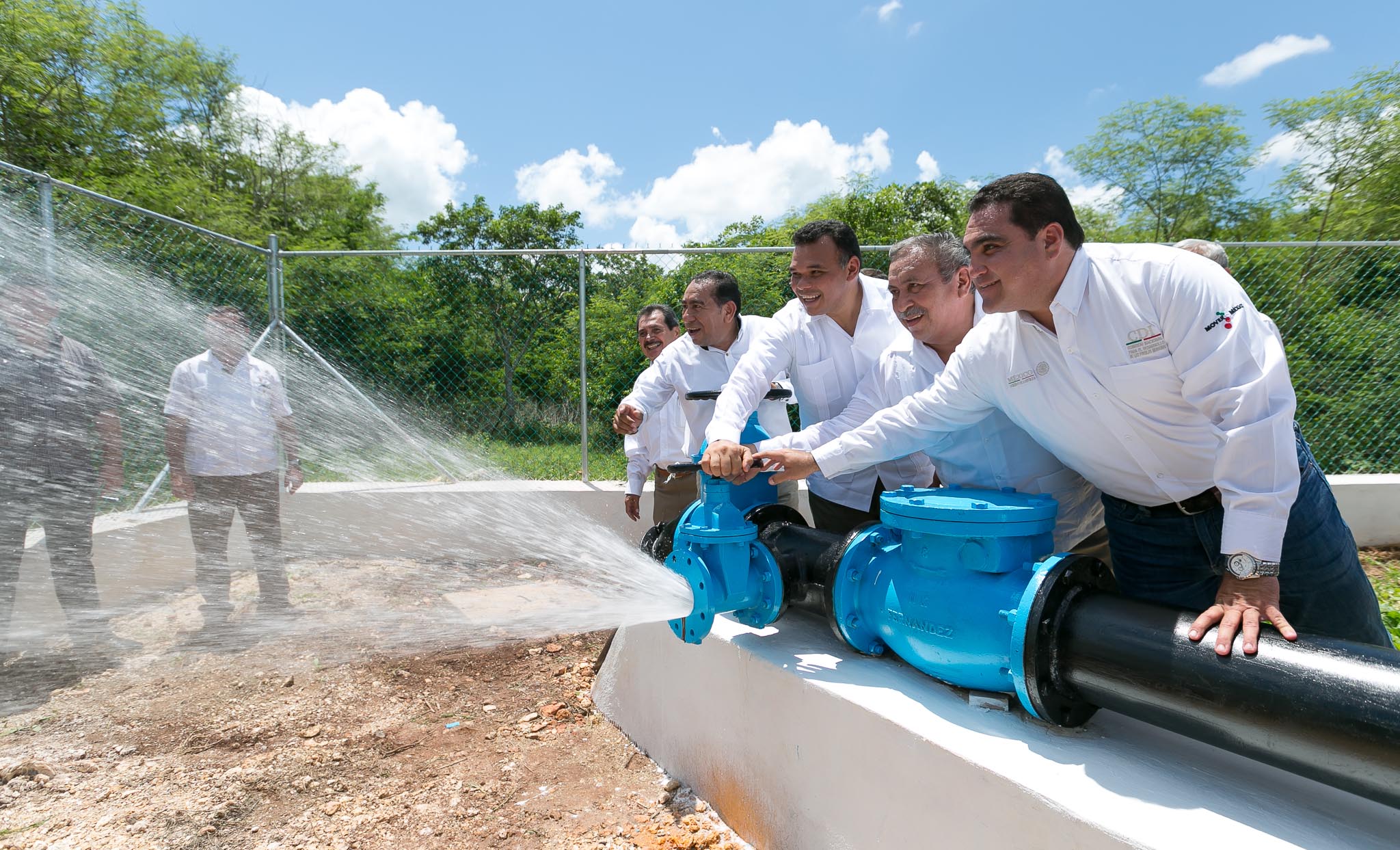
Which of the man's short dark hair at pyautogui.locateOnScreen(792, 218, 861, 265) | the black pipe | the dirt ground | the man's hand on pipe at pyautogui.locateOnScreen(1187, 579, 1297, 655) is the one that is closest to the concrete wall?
the dirt ground

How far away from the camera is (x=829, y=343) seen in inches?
126

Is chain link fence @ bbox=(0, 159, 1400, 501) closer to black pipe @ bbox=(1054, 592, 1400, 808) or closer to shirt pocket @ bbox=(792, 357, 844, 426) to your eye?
shirt pocket @ bbox=(792, 357, 844, 426)

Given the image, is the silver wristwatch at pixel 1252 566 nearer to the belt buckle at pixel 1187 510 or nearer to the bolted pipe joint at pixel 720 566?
the belt buckle at pixel 1187 510

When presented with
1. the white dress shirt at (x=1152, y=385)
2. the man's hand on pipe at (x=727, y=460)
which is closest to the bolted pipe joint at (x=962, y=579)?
the white dress shirt at (x=1152, y=385)

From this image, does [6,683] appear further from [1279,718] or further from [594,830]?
[1279,718]

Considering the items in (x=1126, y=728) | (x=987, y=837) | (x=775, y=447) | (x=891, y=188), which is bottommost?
(x=987, y=837)

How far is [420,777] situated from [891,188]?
2021 centimetres

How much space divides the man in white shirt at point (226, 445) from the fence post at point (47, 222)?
0.82m

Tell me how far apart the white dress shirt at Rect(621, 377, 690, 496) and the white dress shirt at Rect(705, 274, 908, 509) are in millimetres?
1634

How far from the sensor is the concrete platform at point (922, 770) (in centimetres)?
153

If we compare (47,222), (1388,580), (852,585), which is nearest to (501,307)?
(47,222)

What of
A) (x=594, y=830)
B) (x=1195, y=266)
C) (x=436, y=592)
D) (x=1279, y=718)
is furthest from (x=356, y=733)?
(x=1195, y=266)

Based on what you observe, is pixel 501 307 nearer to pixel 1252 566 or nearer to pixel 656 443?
pixel 656 443

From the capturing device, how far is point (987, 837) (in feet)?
5.54
